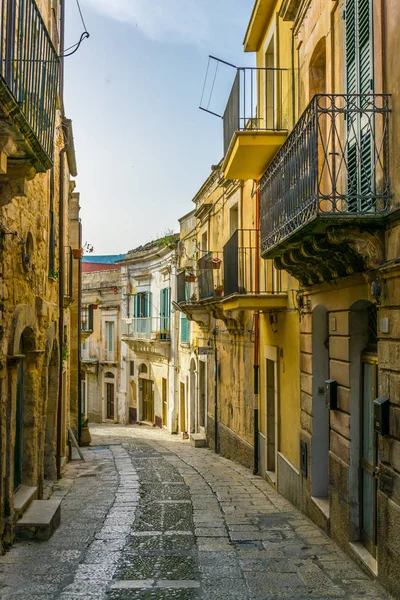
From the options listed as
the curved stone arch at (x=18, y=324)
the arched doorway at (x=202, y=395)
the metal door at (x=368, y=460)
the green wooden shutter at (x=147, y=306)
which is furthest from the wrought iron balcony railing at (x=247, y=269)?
the green wooden shutter at (x=147, y=306)

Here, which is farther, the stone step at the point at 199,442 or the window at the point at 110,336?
the window at the point at 110,336

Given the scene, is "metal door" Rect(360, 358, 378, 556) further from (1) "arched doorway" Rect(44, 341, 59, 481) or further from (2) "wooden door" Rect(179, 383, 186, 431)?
(2) "wooden door" Rect(179, 383, 186, 431)

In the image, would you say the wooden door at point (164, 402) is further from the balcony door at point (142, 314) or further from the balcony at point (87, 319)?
the balcony at point (87, 319)

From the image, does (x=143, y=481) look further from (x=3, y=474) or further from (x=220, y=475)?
(x=3, y=474)

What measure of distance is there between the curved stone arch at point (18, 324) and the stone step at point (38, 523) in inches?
76.4

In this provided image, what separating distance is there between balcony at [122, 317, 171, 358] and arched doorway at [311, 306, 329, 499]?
1828 cm

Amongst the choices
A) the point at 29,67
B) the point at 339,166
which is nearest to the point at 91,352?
the point at 29,67

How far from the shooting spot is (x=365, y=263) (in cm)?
654

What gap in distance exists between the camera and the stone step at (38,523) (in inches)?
305

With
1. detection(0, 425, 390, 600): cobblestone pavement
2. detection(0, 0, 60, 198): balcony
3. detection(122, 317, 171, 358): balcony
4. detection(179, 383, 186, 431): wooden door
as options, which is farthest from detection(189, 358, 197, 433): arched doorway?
detection(0, 0, 60, 198): balcony

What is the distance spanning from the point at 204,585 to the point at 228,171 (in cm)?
710

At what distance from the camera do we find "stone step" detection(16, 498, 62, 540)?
7750 mm

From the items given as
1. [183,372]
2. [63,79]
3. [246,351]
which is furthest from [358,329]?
[183,372]

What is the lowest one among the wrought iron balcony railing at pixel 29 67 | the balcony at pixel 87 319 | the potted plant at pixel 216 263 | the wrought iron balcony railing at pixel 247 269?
the balcony at pixel 87 319
